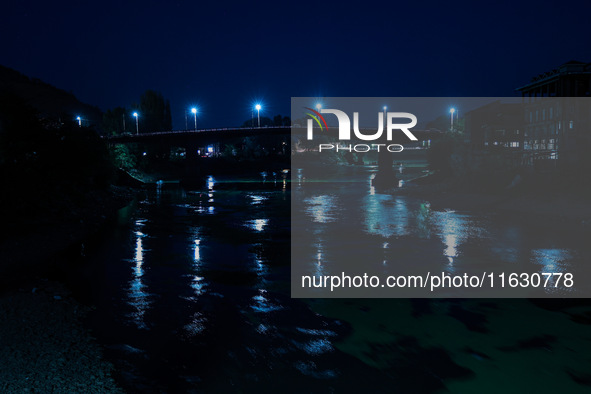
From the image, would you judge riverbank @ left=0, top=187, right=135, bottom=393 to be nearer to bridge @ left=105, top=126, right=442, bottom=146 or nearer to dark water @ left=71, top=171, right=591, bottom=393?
dark water @ left=71, top=171, right=591, bottom=393

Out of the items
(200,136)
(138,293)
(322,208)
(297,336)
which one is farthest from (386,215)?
(200,136)

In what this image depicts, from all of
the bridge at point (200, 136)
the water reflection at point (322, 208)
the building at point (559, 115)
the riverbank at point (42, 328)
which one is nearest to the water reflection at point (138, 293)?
the riverbank at point (42, 328)

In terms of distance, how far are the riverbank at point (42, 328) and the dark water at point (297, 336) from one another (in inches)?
25.1

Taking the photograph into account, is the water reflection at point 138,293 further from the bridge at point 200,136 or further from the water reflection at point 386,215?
the bridge at point 200,136

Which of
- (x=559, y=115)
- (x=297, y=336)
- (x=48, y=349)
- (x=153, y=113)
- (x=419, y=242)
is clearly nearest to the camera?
(x=48, y=349)

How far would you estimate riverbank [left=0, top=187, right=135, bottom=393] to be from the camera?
9.90 m

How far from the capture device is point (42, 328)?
12.7 metres

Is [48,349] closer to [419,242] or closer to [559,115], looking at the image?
[419,242]

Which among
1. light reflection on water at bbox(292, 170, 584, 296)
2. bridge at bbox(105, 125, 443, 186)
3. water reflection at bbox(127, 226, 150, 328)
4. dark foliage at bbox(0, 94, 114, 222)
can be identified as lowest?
water reflection at bbox(127, 226, 150, 328)

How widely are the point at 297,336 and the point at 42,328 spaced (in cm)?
734

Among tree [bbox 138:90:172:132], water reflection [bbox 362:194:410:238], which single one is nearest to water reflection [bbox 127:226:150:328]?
water reflection [bbox 362:194:410:238]

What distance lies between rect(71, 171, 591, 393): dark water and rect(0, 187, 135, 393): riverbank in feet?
2.10

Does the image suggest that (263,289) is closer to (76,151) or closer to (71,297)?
(71,297)

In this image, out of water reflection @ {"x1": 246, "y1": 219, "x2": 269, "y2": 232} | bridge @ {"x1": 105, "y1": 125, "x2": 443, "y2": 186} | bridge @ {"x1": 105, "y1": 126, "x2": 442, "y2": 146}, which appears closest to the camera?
water reflection @ {"x1": 246, "y1": 219, "x2": 269, "y2": 232}
